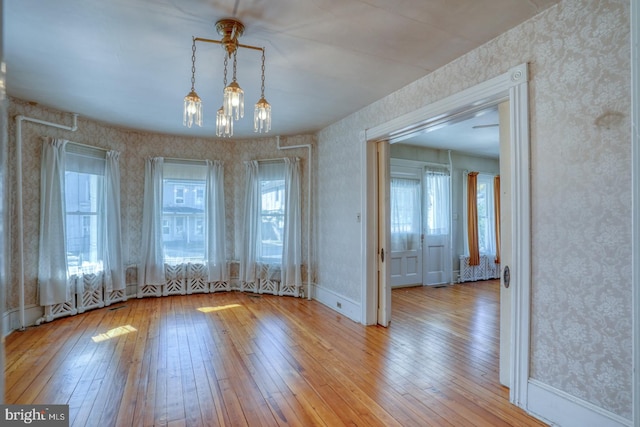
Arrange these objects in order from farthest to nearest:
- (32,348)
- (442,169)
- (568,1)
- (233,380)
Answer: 1. (442,169)
2. (32,348)
3. (233,380)
4. (568,1)

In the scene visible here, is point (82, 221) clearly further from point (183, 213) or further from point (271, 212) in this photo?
point (271, 212)

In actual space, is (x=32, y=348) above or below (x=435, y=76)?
below

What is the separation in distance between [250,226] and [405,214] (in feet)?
9.66

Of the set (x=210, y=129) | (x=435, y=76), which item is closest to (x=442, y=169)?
(x=435, y=76)

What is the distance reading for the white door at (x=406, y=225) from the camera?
20.1 ft

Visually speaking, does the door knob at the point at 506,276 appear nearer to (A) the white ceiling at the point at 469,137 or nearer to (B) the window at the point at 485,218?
(A) the white ceiling at the point at 469,137

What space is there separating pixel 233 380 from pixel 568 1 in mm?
3507

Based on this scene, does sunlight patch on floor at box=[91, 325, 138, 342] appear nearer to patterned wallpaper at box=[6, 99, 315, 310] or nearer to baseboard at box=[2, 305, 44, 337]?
baseboard at box=[2, 305, 44, 337]

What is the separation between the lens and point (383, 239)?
3902 millimetres

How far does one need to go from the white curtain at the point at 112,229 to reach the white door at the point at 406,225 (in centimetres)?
456

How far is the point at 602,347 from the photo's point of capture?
182cm

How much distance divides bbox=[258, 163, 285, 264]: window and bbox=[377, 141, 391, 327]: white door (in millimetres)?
1974

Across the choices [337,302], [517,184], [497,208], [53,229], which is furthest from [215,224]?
[497,208]

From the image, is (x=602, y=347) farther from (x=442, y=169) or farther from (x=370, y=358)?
(x=442, y=169)
